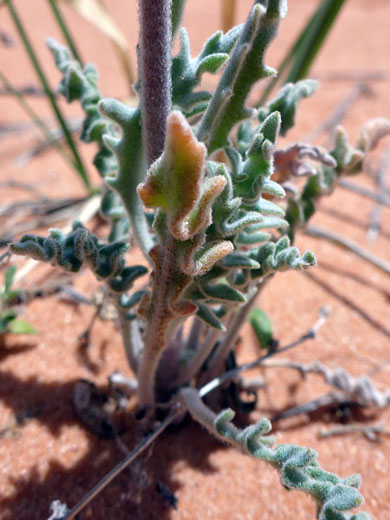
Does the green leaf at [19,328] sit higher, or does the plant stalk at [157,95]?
the plant stalk at [157,95]

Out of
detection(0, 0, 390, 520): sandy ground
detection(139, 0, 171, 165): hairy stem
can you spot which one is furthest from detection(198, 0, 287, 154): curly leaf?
detection(0, 0, 390, 520): sandy ground

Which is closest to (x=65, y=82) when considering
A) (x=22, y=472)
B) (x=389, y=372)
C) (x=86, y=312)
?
(x=86, y=312)

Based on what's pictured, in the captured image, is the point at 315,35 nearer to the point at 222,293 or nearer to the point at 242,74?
the point at 242,74

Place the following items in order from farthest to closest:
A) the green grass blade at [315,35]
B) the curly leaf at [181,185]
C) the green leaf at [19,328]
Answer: the green grass blade at [315,35] → the green leaf at [19,328] → the curly leaf at [181,185]

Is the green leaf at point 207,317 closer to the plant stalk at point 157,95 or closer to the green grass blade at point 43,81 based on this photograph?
the plant stalk at point 157,95

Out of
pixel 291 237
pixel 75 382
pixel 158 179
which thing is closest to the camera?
pixel 158 179

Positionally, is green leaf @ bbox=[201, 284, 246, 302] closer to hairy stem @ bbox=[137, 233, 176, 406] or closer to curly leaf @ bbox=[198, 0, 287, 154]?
hairy stem @ bbox=[137, 233, 176, 406]

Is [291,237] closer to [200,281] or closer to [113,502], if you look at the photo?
[200,281]

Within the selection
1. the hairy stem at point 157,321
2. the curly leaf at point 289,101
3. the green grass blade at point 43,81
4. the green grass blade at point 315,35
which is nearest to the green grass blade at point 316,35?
the green grass blade at point 315,35

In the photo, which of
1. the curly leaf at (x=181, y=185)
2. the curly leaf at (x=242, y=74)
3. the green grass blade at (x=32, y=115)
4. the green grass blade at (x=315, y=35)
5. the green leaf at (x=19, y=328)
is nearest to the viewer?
the curly leaf at (x=181, y=185)
